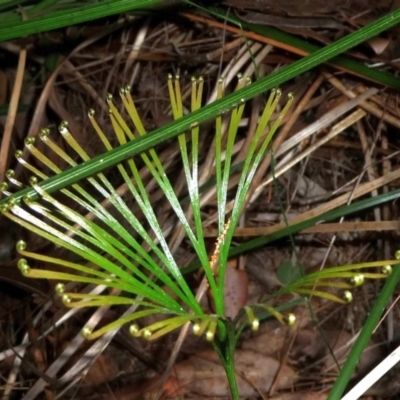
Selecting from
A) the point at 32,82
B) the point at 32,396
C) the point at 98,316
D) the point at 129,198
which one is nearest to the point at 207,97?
the point at 129,198

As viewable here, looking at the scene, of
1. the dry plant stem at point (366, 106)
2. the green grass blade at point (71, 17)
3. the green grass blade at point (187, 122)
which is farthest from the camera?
the dry plant stem at point (366, 106)

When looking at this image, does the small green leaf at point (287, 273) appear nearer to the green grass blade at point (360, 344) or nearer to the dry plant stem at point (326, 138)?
the dry plant stem at point (326, 138)

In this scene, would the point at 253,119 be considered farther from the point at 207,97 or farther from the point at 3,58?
the point at 3,58

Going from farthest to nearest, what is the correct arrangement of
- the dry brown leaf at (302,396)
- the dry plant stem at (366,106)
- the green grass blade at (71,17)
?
the dry plant stem at (366,106) → the dry brown leaf at (302,396) → the green grass blade at (71,17)

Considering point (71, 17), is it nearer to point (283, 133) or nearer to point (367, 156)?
point (283, 133)

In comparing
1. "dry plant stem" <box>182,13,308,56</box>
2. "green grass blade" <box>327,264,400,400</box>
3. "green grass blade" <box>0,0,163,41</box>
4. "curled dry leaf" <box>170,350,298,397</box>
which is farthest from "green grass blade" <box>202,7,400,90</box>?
"curled dry leaf" <box>170,350,298,397</box>

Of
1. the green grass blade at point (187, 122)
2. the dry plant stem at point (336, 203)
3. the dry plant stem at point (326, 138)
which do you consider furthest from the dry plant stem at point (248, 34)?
the green grass blade at point (187, 122)

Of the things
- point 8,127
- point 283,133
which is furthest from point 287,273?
point 8,127
